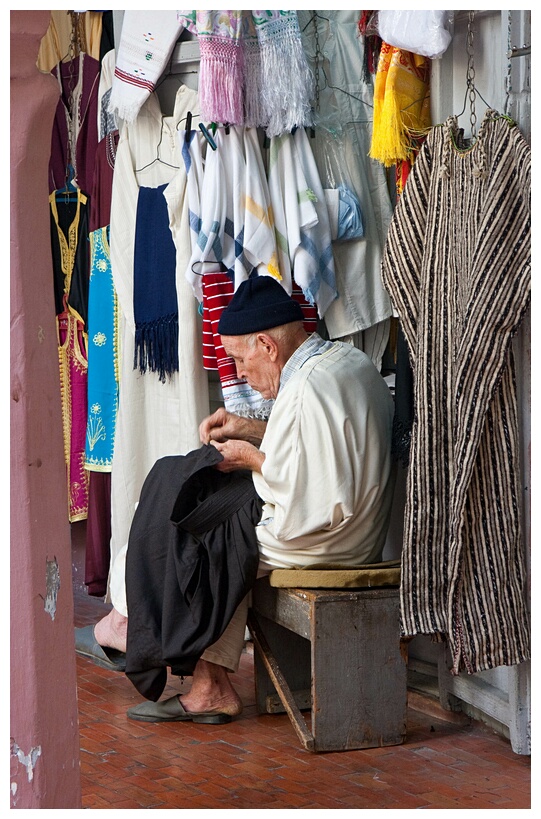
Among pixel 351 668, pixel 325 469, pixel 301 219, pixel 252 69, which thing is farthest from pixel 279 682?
pixel 252 69

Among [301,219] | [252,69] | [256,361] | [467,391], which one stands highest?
[252,69]

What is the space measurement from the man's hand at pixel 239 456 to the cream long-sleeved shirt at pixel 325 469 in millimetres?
55

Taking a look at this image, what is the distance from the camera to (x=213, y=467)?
159 inches

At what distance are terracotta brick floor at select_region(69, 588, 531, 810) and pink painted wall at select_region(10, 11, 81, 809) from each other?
31.8 inches

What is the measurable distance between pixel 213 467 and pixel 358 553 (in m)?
0.62

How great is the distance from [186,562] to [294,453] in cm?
53

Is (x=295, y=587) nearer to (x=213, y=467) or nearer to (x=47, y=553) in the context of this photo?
(x=213, y=467)

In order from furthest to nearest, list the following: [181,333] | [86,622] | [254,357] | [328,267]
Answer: [86,622] < [181,333] < [328,267] < [254,357]

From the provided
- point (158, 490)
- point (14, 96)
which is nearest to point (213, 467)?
point (158, 490)

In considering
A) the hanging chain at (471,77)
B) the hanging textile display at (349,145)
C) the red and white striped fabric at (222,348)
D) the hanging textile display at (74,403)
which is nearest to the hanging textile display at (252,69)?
the hanging textile display at (349,145)

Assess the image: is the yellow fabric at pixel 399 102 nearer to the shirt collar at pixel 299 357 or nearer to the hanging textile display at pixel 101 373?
the shirt collar at pixel 299 357

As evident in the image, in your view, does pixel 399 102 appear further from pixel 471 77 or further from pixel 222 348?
pixel 222 348

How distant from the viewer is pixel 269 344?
396cm

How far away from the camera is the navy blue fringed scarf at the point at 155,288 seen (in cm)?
482
